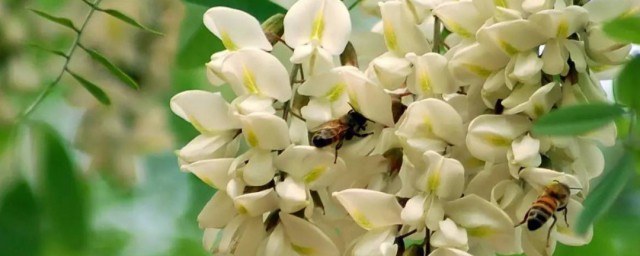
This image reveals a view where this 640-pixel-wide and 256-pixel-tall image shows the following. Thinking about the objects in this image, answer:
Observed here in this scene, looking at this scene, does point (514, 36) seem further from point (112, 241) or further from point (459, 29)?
point (112, 241)

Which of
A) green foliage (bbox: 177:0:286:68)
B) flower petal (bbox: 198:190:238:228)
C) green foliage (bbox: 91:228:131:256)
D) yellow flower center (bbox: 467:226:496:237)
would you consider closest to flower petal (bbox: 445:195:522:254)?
yellow flower center (bbox: 467:226:496:237)

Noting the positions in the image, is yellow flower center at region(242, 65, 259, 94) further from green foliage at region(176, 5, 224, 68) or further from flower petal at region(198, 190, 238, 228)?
green foliage at region(176, 5, 224, 68)

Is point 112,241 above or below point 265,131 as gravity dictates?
below

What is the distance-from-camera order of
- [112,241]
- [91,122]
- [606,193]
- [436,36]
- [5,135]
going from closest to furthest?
1. [606,193]
2. [436,36]
3. [5,135]
4. [91,122]
5. [112,241]

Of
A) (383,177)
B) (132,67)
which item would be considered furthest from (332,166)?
(132,67)

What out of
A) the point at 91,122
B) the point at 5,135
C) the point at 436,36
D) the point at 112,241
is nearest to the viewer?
the point at 436,36

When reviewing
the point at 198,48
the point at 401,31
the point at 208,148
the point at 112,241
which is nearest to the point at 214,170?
the point at 208,148

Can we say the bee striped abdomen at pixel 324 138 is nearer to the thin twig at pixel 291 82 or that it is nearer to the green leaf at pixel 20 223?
the thin twig at pixel 291 82

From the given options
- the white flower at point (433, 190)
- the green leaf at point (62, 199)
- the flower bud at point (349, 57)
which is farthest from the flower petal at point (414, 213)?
the green leaf at point (62, 199)
